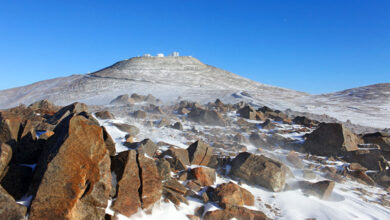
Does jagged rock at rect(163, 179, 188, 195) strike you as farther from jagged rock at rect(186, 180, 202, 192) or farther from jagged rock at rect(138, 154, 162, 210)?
jagged rock at rect(138, 154, 162, 210)

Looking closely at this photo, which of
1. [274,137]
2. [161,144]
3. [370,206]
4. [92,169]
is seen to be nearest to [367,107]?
[274,137]

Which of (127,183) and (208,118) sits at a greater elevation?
(208,118)

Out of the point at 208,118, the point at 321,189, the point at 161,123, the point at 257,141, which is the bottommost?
the point at 321,189

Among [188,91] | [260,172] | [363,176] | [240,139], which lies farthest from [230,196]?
[188,91]

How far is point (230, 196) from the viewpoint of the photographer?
6781 millimetres

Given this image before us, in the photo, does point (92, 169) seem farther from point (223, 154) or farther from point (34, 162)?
point (223, 154)

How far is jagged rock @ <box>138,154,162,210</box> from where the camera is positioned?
5.52 meters

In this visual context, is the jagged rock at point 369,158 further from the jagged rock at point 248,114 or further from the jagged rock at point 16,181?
the jagged rock at point 16,181

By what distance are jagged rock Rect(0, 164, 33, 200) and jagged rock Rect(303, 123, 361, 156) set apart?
12.8m

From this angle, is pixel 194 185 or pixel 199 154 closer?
pixel 194 185

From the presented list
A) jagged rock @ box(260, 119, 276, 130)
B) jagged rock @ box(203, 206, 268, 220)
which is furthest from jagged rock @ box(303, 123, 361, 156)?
jagged rock @ box(203, 206, 268, 220)

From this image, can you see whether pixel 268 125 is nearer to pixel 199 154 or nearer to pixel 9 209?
pixel 199 154

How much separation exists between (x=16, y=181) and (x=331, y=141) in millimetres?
13437

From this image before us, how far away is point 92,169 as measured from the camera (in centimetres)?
462
